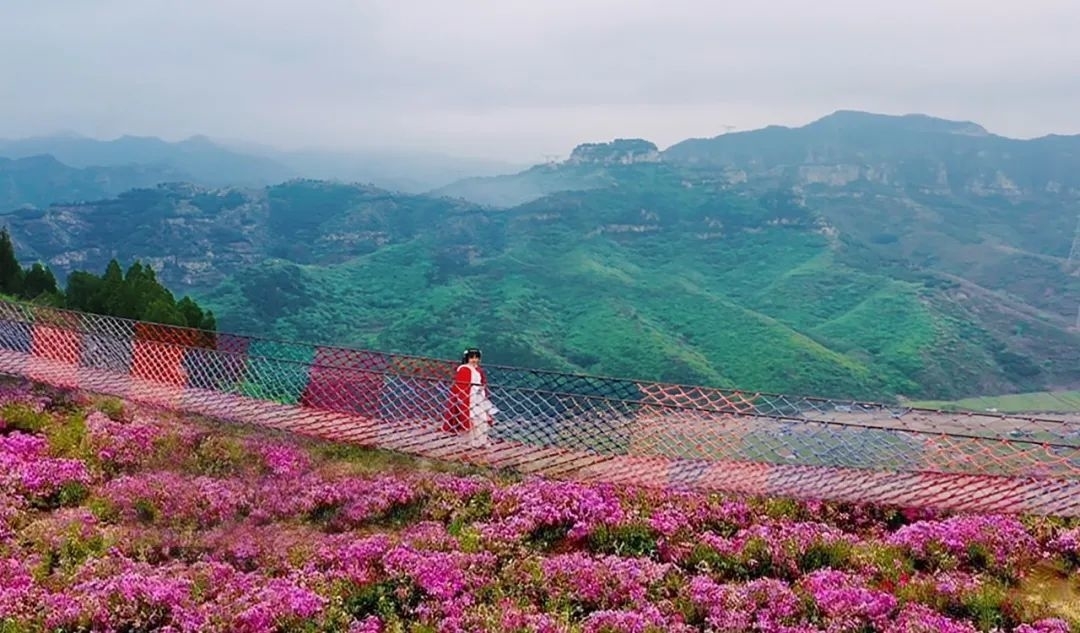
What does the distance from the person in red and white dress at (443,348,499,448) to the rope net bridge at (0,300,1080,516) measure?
0.41 ft

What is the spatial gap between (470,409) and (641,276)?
130651 mm

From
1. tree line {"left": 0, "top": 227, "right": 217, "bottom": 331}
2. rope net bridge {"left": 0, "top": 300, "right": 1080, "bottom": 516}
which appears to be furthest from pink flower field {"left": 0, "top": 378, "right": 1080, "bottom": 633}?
tree line {"left": 0, "top": 227, "right": 217, "bottom": 331}

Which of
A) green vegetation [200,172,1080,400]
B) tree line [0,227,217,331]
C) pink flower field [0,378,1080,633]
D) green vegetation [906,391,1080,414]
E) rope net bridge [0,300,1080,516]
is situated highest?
rope net bridge [0,300,1080,516]

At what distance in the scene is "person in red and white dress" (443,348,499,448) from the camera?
10539mm

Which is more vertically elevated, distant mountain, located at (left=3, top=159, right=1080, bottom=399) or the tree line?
the tree line

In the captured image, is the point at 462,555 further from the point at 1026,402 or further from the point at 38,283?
the point at 1026,402

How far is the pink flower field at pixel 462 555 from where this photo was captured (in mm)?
6676

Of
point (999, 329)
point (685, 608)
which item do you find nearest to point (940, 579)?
point (685, 608)

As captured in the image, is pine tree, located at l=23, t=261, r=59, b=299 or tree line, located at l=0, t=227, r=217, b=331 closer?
tree line, located at l=0, t=227, r=217, b=331

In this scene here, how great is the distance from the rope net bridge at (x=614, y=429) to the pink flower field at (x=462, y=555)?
1.54 feet

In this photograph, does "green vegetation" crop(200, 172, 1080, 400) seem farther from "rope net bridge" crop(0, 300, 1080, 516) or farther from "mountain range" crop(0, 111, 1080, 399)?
"rope net bridge" crop(0, 300, 1080, 516)

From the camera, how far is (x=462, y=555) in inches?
303

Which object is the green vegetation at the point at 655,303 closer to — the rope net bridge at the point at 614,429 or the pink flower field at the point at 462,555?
the rope net bridge at the point at 614,429

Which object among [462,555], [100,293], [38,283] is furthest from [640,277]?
[462,555]
